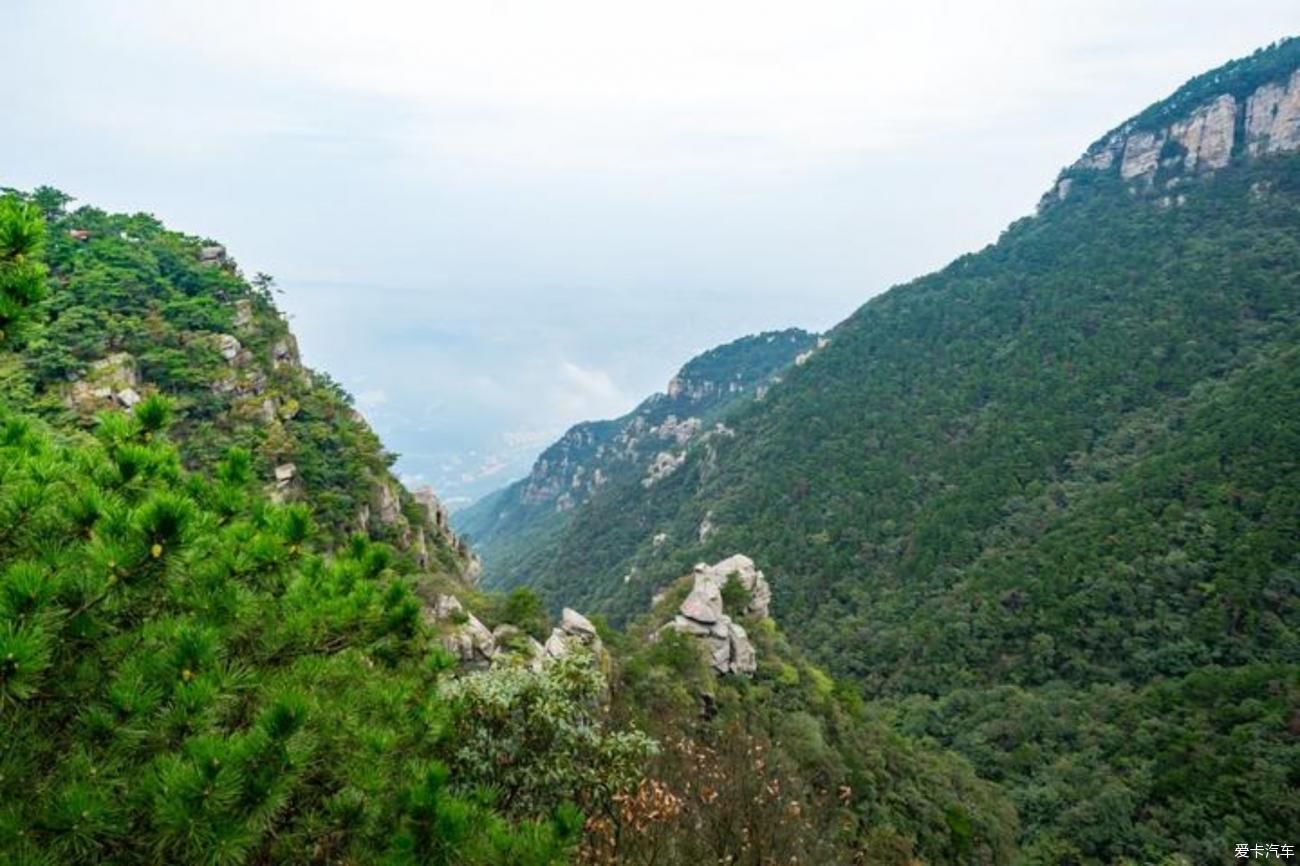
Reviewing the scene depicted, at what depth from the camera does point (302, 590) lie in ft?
12.7

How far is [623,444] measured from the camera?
358 ft

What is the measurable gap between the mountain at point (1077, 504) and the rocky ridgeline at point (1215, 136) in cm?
38

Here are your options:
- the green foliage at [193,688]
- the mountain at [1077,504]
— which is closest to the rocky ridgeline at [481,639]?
the green foliage at [193,688]

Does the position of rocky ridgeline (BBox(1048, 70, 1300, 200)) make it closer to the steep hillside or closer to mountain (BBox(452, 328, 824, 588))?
mountain (BBox(452, 328, 824, 588))

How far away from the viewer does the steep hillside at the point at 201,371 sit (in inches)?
745

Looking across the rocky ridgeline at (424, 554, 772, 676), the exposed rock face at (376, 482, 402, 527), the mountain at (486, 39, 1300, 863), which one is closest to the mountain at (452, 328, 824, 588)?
the mountain at (486, 39, 1300, 863)

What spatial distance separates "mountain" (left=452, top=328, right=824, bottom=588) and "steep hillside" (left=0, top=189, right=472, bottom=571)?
58.0 m

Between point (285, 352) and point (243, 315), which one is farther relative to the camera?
point (285, 352)

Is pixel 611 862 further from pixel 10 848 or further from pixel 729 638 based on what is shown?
pixel 729 638

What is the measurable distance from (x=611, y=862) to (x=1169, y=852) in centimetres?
2487

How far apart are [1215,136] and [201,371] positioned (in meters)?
103

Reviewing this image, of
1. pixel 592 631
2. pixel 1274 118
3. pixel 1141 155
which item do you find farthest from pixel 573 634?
pixel 1141 155

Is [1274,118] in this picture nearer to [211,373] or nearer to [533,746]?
[211,373]

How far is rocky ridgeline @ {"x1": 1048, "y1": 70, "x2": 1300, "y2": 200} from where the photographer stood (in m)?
72.6
